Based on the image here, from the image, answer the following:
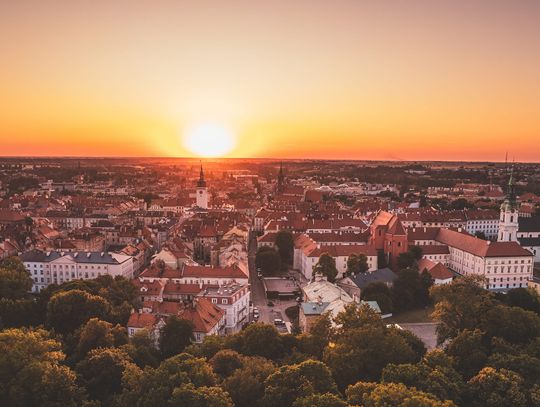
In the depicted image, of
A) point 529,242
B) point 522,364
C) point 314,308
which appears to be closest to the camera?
point 522,364

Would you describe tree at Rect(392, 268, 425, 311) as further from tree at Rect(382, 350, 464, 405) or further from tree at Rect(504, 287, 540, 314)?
tree at Rect(382, 350, 464, 405)

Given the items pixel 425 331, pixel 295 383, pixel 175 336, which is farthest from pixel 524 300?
pixel 175 336

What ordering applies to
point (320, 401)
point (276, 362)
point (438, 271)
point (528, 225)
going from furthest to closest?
point (528, 225) → point (438, 271) → point (276, 362) → point (320, 401)

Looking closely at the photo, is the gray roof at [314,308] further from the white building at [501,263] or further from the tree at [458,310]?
the white building at [501,263]

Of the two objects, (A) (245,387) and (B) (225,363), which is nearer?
(A) (245,387)

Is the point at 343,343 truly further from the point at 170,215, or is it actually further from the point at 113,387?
the point at 170,215

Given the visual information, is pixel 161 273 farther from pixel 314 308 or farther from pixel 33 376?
pixel 33 376

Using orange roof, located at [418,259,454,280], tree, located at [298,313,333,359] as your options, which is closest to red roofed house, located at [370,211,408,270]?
orange roof, located at [418,259,454,280]

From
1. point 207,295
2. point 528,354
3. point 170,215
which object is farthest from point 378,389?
point 170,215
